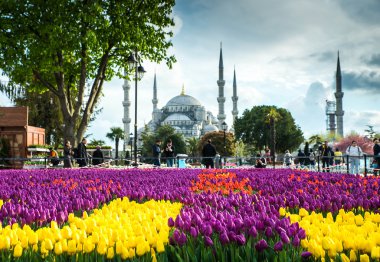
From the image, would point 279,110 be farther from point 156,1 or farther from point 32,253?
point 32,253

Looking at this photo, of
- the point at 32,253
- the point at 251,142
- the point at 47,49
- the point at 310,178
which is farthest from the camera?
the point at 251,142

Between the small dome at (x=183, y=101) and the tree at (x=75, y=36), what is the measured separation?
397 ft

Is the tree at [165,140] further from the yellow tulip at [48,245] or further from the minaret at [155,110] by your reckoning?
the yellow tulip at [48,245]

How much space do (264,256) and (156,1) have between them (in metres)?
21.1

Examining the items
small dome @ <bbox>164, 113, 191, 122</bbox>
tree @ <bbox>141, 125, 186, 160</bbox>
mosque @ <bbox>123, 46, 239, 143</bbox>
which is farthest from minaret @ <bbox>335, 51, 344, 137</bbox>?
small dome @ <bbox>164, 113, 191, 122</bbox>

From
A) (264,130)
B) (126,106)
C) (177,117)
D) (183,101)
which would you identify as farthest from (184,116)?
(264,130)

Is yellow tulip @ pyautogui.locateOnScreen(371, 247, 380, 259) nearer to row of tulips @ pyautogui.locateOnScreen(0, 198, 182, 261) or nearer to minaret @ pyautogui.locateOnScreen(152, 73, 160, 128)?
row of tulips @ pyautogui.locateOnScreen(0, 198, 182, 261)

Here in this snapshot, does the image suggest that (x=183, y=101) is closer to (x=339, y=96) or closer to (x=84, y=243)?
(x=339, y=96)

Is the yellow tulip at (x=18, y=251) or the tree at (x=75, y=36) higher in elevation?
the tree at (x=75, y=36)

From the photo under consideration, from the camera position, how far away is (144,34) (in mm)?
22672

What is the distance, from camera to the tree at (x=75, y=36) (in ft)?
68.2

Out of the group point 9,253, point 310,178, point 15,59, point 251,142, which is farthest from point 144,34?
point 251,142

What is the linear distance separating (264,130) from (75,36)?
53552 mm

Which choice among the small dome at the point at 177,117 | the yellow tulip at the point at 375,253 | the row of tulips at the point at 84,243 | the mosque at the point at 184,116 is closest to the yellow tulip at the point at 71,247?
the row of tulips at the point at 84,243
